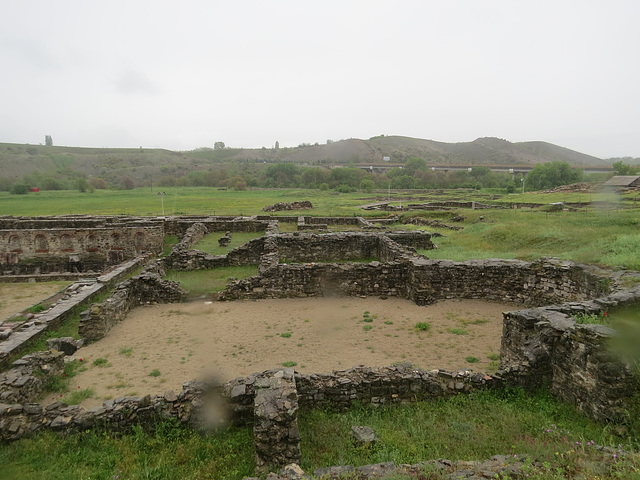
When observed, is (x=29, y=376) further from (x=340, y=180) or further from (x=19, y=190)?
(x=340, y=180)

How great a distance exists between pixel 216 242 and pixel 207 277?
9.40 m

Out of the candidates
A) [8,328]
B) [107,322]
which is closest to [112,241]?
[8,328]

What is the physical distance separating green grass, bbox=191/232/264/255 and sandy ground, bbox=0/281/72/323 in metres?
7.68

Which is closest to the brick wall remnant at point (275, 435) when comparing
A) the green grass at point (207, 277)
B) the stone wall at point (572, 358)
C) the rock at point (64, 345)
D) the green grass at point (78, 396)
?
the stone wall at point (572, 358)

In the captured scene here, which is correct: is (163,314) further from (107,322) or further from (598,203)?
(598,203)

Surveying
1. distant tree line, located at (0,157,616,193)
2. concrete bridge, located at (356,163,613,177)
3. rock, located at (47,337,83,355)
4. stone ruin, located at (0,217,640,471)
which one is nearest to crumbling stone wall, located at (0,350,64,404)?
stone ruin, located at (0,217,640,471)

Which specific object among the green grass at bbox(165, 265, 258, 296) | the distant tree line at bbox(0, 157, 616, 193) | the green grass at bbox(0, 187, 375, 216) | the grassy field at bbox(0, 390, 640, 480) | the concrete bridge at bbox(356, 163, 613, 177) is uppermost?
the concrete bridge at bbox(356, 163, 613, 177)

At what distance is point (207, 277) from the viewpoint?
55.2ft

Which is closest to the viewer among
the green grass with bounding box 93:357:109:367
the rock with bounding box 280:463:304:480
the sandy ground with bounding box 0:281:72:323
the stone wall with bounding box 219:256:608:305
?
the rock with bounding box 280:463:304:480

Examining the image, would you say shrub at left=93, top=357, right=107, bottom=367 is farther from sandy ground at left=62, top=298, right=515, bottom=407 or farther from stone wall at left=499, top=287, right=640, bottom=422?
stone wall at left=499, top=287, right=640, bottom=422

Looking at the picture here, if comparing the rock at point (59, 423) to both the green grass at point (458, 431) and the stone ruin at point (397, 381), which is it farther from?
the green grass at point (458, 431)

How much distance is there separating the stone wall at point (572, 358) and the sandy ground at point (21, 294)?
1637cm

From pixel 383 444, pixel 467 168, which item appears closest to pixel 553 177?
pixel 467 168

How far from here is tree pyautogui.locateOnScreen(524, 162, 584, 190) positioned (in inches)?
3061
